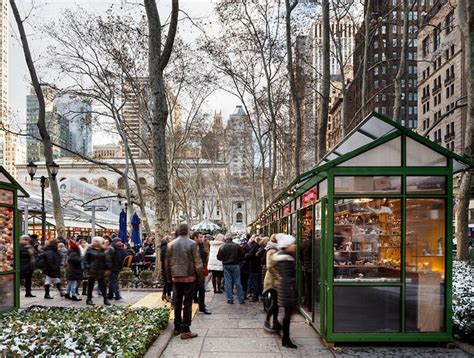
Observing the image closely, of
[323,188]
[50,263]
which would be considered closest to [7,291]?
[50,263]

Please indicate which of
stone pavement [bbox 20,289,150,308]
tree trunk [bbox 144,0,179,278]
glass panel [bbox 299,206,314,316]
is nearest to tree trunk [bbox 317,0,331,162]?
tree trunk [bbox 144,0,179,278]

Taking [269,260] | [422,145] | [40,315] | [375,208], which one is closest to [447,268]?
[375,208]

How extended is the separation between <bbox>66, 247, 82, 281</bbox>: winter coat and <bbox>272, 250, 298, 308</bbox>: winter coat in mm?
7768

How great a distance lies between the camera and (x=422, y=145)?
8641 millimetres

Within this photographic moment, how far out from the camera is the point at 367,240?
8.73m

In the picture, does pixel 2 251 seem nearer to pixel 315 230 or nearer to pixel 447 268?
pixel 315 230

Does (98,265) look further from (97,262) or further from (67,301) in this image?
(67,301)

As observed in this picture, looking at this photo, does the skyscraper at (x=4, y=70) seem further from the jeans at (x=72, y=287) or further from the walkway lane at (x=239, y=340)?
the walkway lane at (x=239, y=340)

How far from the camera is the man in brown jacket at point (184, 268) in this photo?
8.99 metres

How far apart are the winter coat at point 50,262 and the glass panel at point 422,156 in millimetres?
10226

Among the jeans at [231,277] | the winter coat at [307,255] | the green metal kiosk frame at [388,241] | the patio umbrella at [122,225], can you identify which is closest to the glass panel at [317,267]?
the green metal kiosk frame at [388,241]

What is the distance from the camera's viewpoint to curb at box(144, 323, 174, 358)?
7.70 meters

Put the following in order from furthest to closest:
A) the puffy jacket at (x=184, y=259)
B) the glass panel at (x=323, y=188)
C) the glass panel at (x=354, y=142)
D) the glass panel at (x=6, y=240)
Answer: the glass panel at (x=6, y=240)
the glass panel at (x=354, y=142)
the puffy jacket at (x=184, y=259)
the glass panel at (x=323, y=188)

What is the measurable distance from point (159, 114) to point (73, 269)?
5.54 metres
